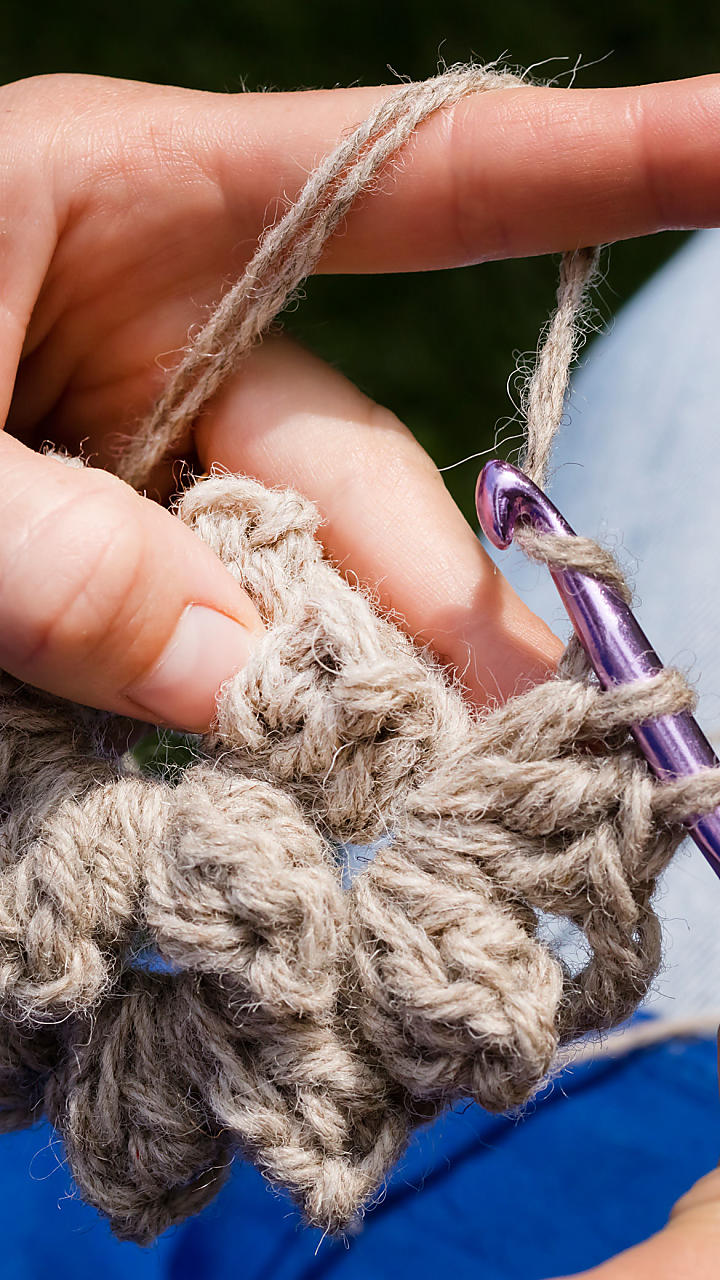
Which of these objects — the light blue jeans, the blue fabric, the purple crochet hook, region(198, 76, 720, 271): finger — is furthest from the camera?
the light blue jeans

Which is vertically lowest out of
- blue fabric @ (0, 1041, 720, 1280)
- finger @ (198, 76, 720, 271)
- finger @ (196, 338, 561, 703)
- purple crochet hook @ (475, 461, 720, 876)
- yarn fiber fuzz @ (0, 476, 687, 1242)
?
blue fabric @ (0, 1041, 720, 1280)

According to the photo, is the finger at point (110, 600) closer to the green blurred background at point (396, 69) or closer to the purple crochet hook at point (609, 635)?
the purple crochet hook at point (609, 635)

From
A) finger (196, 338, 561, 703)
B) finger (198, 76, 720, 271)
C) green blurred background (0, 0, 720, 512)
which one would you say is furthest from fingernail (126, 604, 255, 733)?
green blurred background (0, 0, 720, 512)

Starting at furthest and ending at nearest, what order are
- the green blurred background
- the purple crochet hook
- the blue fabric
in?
the green blurred background
the blue fabric
the purple crochet hook

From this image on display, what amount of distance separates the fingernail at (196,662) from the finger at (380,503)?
0.61 feet

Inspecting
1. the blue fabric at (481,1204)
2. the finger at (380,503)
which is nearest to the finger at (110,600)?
the finger at (380,503)

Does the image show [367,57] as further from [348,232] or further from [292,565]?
[292,565]

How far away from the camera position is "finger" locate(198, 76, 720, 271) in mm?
816

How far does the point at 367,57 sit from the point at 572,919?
2.06 metres

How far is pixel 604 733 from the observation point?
0.66 meters

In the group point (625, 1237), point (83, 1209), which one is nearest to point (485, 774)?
point (625, 1237)

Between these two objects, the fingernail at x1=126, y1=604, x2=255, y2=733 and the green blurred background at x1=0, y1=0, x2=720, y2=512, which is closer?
the fingernail at x1=126, y1=604, x2=255, y2=733

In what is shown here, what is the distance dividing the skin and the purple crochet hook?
143 millimetres

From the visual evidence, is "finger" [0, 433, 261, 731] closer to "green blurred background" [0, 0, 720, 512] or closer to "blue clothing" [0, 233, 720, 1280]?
"blue clothing" [0, 233, 720, 1280]
